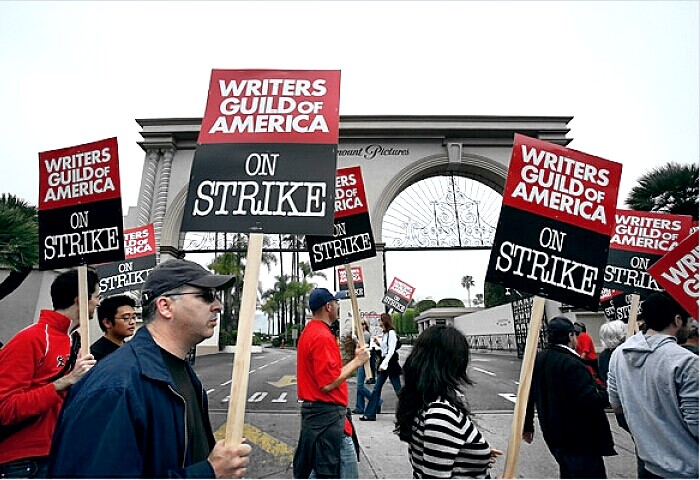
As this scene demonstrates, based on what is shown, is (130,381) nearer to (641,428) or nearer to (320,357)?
(320,357)

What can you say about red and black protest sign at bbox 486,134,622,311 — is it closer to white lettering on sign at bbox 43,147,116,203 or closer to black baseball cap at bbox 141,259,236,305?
black baseball cap at bbox 141,259,236,305

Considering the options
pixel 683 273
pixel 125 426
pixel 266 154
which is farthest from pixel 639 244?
pixel 125 426

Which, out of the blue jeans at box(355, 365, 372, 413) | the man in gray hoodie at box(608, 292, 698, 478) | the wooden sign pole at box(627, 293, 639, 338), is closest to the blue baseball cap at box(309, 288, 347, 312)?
the man in gray hoodie at box(608, 292, 698, 478)

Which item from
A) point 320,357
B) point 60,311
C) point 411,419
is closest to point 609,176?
point 411,419

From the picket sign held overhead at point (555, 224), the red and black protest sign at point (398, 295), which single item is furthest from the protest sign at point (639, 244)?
the red and black protest sign at point (398, 295)

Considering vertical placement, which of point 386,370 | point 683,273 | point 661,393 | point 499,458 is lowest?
point 499,458

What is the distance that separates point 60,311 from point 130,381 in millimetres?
2231

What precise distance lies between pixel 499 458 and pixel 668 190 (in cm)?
1009

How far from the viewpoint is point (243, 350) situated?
2285 millimetres

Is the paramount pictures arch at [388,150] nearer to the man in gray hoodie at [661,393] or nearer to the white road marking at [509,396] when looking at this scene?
the white road marking at [509,396]

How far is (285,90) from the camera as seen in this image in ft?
10.6

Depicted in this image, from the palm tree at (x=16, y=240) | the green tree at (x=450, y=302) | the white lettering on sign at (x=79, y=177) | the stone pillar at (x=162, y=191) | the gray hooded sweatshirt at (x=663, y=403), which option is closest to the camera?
the gray hooded sweatshirt at (x=663, y=403)

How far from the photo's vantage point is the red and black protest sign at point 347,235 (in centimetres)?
512

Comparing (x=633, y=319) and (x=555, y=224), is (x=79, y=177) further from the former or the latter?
(x=633, y=319)
